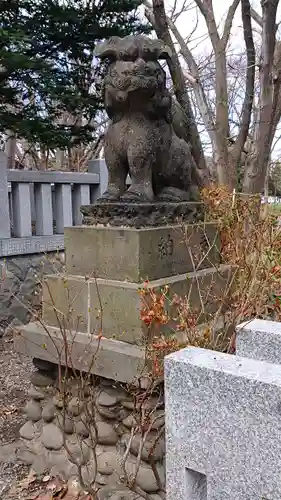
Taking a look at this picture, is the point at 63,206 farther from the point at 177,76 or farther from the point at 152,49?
the point at 152,49

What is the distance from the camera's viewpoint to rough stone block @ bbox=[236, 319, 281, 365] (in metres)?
1.92

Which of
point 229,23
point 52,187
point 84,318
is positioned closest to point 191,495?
point 84,318

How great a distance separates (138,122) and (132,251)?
0.79 meters

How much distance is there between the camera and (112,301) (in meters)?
2.46

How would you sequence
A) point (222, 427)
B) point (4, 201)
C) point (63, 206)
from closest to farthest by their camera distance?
1. point (222, 427)
2. point (4, 201)
3. point (63, 206)

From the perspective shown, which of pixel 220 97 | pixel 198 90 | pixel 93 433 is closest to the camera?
pixel 93 433

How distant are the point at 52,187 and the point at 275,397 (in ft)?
15.0

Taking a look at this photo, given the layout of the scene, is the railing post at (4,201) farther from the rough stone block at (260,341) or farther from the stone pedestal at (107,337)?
the rough stone block at (260,341)

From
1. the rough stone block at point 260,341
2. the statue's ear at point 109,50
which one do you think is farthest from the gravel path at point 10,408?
the statue's ear at point 109,50

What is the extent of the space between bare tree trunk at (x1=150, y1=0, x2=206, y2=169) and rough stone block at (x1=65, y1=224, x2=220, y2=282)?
3129 mm

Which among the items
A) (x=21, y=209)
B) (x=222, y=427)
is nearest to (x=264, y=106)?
(x=21, y=209)

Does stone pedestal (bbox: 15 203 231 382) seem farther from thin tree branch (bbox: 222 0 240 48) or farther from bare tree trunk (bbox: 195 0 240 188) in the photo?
thin tree branch (bbox: 222 0 240 48)

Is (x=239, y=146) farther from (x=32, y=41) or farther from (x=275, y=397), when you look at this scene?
(x=275, y=397)

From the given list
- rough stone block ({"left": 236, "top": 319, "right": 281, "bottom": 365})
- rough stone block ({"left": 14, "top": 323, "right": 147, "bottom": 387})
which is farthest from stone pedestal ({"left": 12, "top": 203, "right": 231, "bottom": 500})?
rough stone block ({"left": 236, "top": 319, "right": 281, "bottom": 365})
